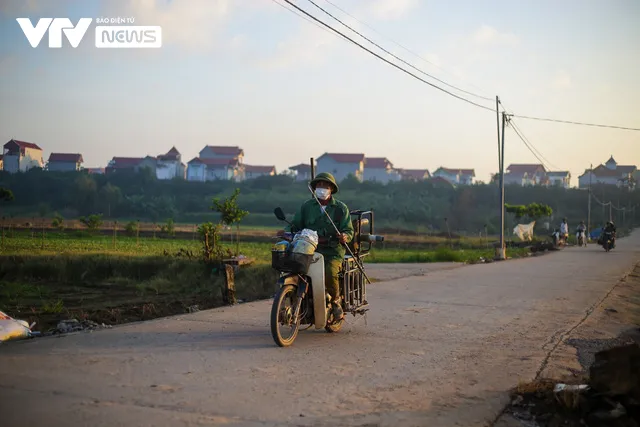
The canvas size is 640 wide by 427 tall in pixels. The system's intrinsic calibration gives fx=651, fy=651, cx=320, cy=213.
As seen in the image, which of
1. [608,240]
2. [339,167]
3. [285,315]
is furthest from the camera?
[339,167]

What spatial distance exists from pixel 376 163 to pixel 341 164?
10.4 metres

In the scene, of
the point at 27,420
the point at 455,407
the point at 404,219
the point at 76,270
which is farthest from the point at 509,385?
the point at 404,219

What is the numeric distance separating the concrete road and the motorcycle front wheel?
169mm

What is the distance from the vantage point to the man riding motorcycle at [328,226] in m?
7.69

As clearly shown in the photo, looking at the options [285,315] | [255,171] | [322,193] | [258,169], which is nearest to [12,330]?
[285,315]

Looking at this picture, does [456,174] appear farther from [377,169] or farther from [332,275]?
[332,275]

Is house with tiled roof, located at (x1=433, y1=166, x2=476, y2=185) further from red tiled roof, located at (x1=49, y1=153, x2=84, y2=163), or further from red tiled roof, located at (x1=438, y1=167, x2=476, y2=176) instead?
red tiled roof, located at (x1=49, y1=153, x2=84, y2=163)

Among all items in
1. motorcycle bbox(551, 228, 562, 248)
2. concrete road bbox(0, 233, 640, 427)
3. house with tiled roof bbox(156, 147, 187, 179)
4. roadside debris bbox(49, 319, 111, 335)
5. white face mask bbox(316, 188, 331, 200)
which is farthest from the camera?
house with tiled roof bbox(156, 147, 187, 179)

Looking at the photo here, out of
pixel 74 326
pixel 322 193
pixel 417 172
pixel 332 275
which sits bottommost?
pixel 74 326

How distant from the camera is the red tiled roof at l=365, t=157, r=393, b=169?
111 metres

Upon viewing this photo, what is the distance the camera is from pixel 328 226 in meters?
7.73

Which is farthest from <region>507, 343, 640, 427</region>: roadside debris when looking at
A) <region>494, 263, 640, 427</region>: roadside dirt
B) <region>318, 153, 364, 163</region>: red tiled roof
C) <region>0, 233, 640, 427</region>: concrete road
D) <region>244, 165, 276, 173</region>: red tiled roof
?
<region>244, 165, 276, 173</region>: red tiled roof

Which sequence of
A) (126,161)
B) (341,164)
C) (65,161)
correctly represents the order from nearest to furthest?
(65,161) → (126,161) → (341,164)

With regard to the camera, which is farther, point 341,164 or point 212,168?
point 341,164
